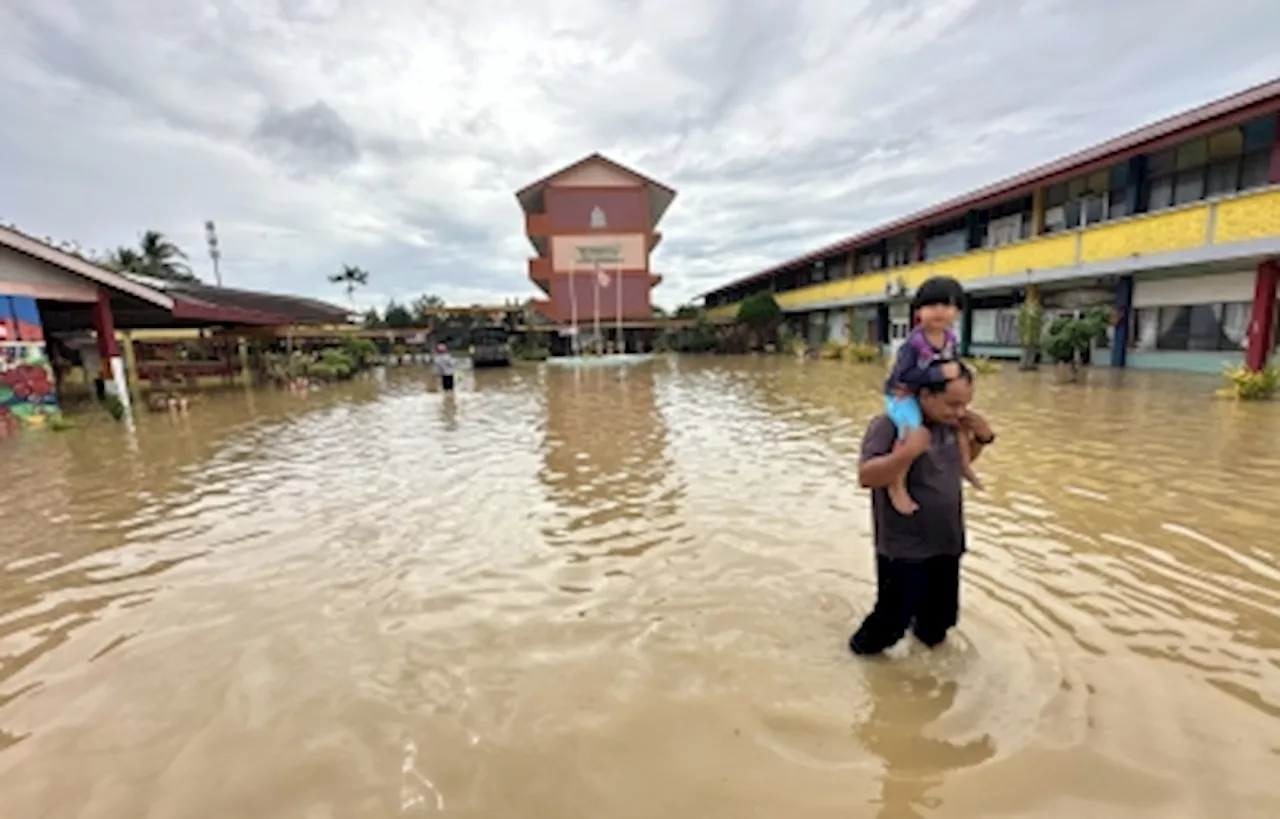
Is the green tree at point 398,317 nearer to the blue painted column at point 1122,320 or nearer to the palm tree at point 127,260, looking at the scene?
the palm tree at point 127,260

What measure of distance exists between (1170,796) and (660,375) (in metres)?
19.9

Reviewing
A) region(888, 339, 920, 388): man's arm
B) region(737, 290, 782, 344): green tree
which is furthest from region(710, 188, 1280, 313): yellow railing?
region(888, 339, 920, 388): man's arm

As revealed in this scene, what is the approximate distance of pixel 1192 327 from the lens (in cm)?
1545

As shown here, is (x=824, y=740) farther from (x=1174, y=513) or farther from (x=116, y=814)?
(x=1174, y=513)

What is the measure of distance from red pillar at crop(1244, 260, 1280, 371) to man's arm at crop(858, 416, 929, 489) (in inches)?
585

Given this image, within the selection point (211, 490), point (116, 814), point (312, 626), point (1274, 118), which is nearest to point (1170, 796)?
point (116, 814)

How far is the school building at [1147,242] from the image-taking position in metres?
12.5

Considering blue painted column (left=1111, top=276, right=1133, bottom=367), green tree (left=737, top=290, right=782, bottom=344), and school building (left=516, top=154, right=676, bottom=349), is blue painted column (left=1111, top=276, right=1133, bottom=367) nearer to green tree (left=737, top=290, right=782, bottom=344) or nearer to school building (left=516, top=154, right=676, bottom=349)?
Answer: green tree (left=737, top=290, right=782, bottom=344)

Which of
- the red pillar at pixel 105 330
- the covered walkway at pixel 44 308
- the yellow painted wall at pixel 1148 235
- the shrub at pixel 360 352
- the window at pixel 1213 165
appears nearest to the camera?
the covered walkway at pixel 44 308

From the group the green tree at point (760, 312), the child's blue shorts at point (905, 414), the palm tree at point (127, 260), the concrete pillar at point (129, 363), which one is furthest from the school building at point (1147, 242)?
the palm tree at point (127, 260)

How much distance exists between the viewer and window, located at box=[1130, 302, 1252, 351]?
567 inches

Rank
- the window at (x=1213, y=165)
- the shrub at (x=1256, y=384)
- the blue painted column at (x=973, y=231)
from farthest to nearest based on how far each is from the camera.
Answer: the blue painted column at (x=973, y=231)
the window at (x=1213, y=165)
the shrub at (x=1256, y=384)

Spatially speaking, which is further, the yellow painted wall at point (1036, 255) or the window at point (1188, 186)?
the yellow painted wall at point (1036, 255)

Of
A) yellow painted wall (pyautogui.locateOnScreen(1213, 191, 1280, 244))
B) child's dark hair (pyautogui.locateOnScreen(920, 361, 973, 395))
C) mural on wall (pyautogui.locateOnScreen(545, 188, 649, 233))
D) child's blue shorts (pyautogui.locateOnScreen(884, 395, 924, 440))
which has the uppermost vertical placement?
mural on wall (pyautogui.locateOnScreen(545, 188, 649, 233))
